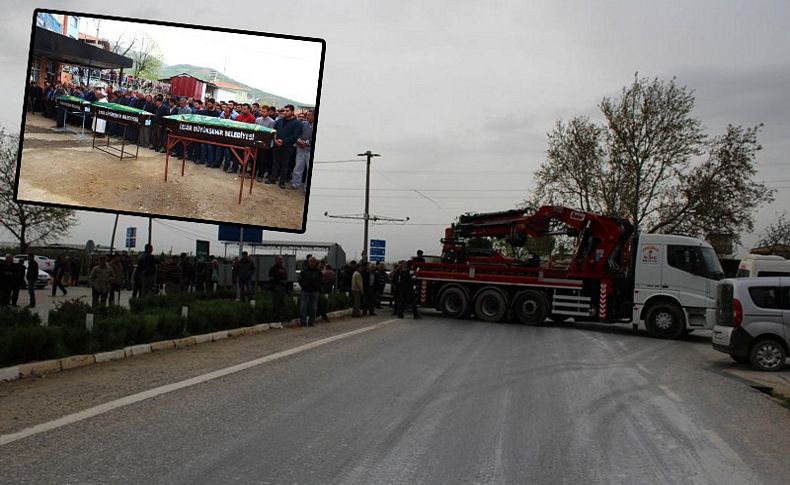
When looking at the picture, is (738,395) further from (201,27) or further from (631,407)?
(201,27)

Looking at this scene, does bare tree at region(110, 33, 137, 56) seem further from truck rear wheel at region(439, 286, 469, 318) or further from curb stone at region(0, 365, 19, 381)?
truck rear wheel at region(439, 286, 469, 318)

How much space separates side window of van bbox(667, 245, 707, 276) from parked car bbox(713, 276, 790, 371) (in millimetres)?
6357

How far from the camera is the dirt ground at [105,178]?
16703 millimetres

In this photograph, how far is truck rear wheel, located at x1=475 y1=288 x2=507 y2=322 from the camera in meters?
22.2

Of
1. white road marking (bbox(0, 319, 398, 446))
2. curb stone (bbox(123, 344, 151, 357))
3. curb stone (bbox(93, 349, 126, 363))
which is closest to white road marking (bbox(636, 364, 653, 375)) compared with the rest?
white road marking (bbox(0, 319, 398, 446))

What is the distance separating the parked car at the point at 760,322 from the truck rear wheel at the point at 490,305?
9462mm

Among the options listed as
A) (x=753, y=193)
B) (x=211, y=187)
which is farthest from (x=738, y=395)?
(x=753, y=193)

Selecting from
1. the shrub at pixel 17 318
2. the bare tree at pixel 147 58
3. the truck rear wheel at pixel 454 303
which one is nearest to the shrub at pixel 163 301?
the shrub at pixel 17 318

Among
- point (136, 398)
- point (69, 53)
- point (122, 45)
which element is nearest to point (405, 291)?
point (122, 45)

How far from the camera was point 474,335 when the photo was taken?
57.6ft

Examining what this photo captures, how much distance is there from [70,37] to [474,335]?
1212 centimetres

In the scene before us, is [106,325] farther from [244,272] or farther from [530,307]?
[530,307]

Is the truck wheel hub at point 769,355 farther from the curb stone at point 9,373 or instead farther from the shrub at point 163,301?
the curb stone at point 9,373

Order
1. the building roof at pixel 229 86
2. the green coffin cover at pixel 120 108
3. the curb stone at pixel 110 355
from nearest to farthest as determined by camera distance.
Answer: the curb stone at pixel 110 355 → the green coffin cover at pixel 120 108 → the building roof at pixel 229 86
